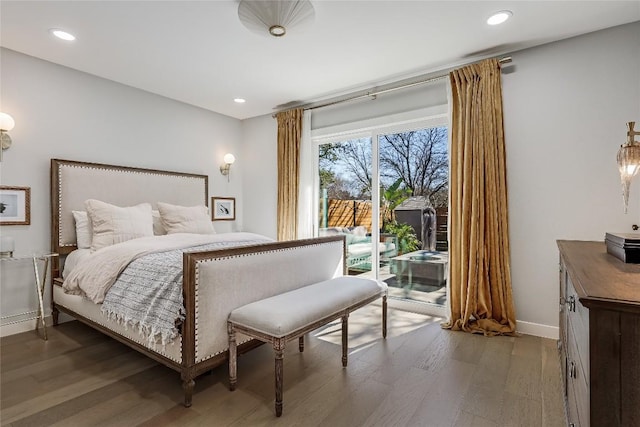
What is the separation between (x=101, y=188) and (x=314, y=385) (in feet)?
9.59

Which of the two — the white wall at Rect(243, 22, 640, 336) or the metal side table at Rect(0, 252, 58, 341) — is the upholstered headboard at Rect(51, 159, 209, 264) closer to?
the metal side table at Rect(0, 252, 58, 341)

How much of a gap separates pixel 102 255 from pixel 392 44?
2.90m

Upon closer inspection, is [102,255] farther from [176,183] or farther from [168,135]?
[168,135]

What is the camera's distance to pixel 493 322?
112 inches

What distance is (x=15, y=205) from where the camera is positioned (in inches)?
113

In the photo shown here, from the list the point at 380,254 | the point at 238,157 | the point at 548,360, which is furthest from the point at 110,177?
the point at 548,360

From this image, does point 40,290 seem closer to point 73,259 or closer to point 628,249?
point 73,259

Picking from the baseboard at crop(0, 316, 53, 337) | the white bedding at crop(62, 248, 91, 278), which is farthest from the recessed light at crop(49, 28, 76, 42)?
the baseboard at crop(0, 316, 53, 337)

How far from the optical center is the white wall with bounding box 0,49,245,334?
9.46 ft

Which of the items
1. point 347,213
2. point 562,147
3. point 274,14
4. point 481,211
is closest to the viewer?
point 274,14

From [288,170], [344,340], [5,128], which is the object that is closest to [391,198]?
[288,170]

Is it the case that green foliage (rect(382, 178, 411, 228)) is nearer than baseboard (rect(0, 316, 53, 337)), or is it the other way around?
baseboard (rect(0, 316, 53, 337))

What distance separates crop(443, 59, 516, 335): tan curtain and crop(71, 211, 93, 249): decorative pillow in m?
3.49

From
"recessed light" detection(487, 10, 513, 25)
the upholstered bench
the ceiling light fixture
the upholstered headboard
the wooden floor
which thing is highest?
"recessed light" detection(487, 10, 513, 25)
